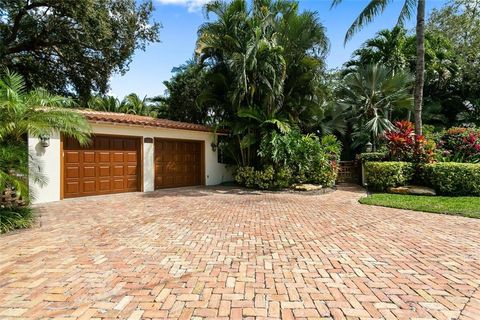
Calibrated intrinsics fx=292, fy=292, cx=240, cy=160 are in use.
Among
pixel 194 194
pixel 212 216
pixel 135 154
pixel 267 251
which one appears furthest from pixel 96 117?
pixel 267 251

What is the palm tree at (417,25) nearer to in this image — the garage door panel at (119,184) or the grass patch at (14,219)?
the garage door panel at (119,184)

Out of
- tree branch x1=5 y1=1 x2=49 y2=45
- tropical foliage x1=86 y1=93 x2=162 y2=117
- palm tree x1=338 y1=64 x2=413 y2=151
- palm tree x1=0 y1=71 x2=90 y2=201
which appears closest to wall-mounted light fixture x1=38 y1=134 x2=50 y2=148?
palm tree x1=0 y1=71 x2=90 y2=201

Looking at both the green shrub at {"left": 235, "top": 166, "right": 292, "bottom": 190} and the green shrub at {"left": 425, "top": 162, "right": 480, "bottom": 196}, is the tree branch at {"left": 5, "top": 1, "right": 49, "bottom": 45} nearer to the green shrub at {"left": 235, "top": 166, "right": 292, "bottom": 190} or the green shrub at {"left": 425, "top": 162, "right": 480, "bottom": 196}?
the green shrub at {"left": 235, "top": 166, "right": 292, "bottom": 190}

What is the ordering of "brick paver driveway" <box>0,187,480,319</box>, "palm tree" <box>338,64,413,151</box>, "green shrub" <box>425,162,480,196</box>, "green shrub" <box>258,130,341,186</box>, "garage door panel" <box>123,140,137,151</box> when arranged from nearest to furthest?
1. "brick paver driveway" <box>0,187,480,319</box>
2. "green shrub" <box>425,162,480,196</box>
3. "garage door panel" <box>123,140,137,151</box>
4. "green shrub" <box>258,130,341,186</box>
5. "palm tree" <box>338,64,413,151</box>

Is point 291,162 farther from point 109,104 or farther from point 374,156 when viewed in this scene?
point 109,104

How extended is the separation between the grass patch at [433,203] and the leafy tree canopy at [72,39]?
12.0 m

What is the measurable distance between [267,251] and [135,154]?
26.8ft

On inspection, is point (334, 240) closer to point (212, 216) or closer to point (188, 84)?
point (212, 216)

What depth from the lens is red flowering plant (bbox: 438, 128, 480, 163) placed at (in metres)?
11.4

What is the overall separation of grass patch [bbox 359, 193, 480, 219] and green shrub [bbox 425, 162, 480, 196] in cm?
76

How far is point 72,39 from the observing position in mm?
12344

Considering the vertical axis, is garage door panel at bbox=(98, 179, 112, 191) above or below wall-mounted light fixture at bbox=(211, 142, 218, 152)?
below

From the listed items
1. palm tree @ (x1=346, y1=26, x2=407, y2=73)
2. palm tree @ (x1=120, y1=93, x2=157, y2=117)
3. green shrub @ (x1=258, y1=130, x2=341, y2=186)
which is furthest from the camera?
palm tree @ (x1=120, y1=93, x2=157, y2=117)

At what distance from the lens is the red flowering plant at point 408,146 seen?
1111 cm
